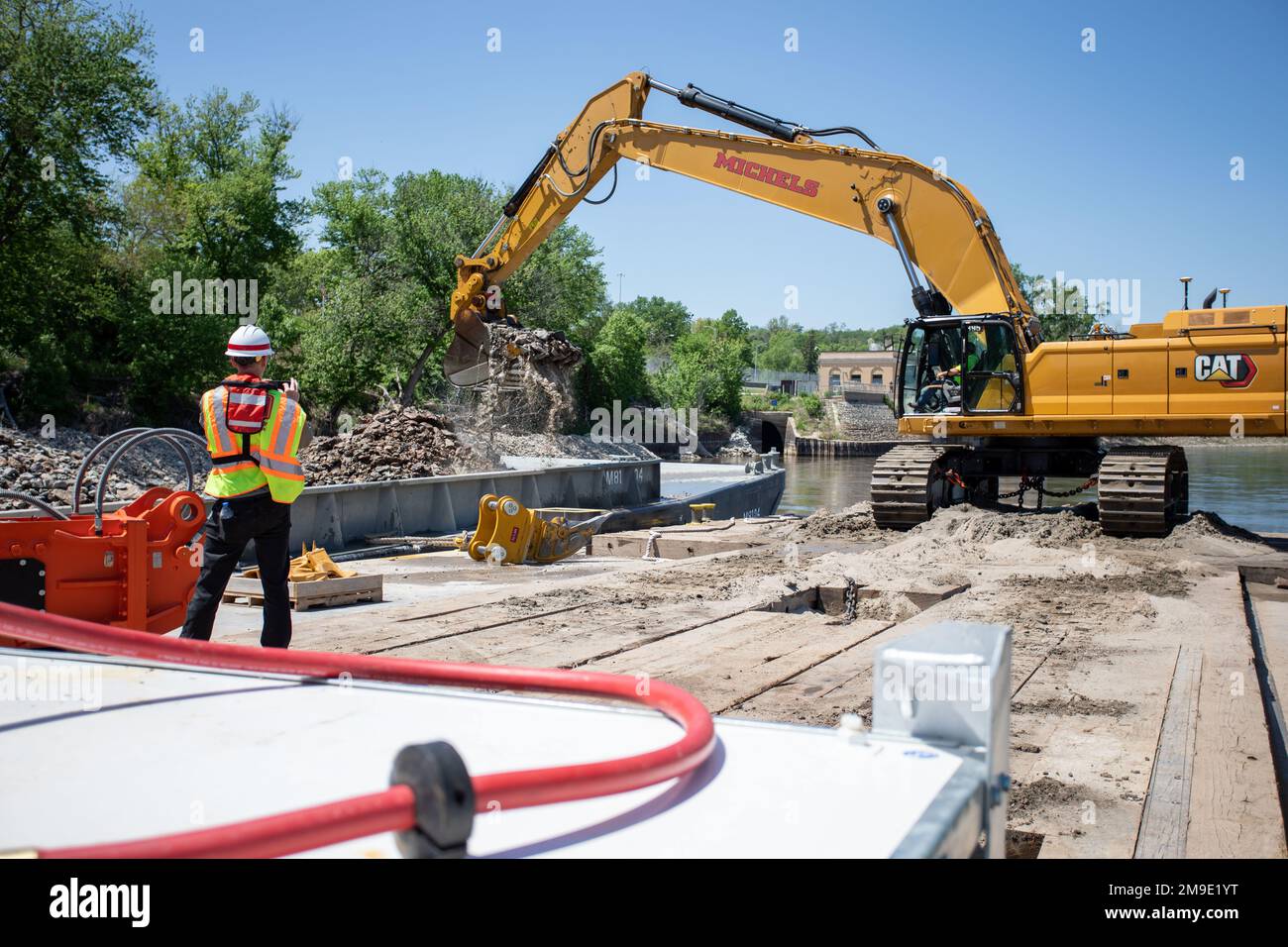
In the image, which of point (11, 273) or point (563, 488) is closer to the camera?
point (563, 488)

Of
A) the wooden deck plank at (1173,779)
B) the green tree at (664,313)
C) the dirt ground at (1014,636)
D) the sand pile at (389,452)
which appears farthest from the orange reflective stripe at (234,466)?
the green tree at (664,313)

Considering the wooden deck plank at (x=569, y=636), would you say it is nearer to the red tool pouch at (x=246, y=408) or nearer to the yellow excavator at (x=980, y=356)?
the red tool pouch at (x=246, y=408)

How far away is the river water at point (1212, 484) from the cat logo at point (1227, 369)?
10887mm

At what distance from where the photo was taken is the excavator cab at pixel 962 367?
13.7 m

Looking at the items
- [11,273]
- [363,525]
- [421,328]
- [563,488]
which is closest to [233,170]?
[421,328]

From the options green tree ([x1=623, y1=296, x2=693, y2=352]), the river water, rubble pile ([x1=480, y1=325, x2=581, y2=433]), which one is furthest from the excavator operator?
green tree ([x1=623, y1=296, x2=693, y2=352])

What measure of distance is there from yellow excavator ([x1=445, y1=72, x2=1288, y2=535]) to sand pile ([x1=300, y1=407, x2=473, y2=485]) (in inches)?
227

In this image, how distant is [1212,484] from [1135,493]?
35.9 metres

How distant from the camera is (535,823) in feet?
6.58

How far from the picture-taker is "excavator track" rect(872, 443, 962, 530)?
46.7 ft

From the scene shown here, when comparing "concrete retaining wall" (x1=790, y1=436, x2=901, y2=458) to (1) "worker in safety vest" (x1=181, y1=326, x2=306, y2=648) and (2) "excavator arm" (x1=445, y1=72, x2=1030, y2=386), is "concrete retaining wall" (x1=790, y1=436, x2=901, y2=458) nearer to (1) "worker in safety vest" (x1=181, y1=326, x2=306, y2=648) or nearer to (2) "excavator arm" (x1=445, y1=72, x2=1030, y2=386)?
(2) "excavator arm" (x1=445, y1=72, x2=1030, y2=386)

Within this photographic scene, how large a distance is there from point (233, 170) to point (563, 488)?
116ft

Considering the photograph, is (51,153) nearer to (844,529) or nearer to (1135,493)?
(844,529)
